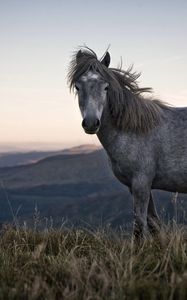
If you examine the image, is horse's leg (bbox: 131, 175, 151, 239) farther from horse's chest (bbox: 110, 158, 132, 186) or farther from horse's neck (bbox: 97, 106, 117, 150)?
horse's neck (bbox: 97, 106, 117, 150)

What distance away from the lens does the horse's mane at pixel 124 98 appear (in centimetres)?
722

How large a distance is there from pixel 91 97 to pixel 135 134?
1045 millimetres

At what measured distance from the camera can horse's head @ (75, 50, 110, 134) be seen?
654 centimetres

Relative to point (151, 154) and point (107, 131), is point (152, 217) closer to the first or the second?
point (151, 154)

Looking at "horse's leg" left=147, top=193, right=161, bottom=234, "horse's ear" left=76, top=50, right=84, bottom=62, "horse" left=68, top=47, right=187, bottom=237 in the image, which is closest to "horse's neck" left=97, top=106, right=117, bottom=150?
"horse" left=68, top=47, right=187, bottom=237

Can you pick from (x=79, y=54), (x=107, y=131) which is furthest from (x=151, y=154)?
(x=79, y=54)

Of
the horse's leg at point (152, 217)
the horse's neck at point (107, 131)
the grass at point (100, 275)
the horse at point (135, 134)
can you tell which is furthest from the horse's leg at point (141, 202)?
the grass at point (100, 275)

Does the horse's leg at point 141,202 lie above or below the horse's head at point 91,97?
below

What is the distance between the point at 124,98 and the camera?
7.50 metres

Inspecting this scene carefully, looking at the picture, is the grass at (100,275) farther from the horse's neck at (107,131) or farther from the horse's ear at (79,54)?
the horse's ear at (79,54)

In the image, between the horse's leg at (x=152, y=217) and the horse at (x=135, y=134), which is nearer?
the horse at (x=135, y=134)

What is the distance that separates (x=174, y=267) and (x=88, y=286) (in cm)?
105

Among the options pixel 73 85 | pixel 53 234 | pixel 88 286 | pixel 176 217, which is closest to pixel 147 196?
pixel 176 217

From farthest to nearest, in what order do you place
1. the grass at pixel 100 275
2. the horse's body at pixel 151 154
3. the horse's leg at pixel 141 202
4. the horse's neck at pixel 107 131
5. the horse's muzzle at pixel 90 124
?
the horse's neck at pixel 107 131
the horse's body at pixel 151 154
the horse's leg at pixel 141 202
the horse's muzzle at pixel 90 124
the grass at pixel 100 275
